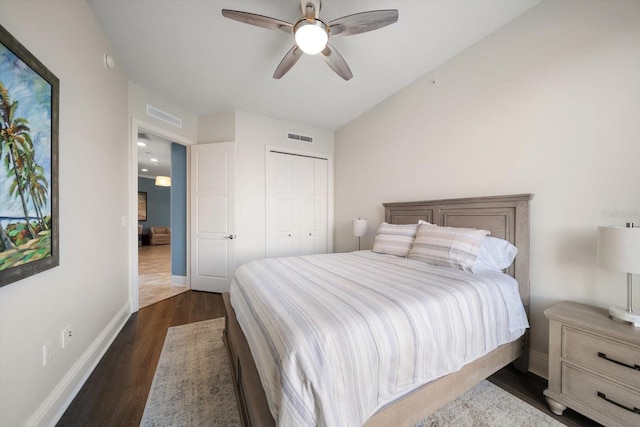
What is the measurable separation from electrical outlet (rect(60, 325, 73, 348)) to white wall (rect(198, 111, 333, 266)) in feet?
6.83

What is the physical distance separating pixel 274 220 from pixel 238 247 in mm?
730

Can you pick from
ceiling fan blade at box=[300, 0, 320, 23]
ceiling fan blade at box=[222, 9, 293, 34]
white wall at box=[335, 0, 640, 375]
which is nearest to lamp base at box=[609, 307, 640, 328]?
white wall at box=[335, 0, 640, 375]

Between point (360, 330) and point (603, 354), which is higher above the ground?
point (360, 330)

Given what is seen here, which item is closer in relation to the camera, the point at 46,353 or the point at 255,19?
the point at 46,353

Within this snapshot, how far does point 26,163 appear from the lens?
113 cm

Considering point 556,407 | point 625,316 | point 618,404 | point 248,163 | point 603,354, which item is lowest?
point 556,407

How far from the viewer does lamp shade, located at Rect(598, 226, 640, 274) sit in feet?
4.00

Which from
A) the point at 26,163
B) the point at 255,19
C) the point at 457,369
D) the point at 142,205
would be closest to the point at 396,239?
the point at 457,369

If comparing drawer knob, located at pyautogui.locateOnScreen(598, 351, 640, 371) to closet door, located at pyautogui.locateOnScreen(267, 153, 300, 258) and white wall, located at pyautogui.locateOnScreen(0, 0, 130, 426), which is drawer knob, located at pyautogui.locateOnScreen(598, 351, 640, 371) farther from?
closet door, located at pyautogui.locateOnScreen(267, 153, 300, 258)

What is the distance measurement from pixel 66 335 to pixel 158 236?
8560 mm

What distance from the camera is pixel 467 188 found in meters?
2.37

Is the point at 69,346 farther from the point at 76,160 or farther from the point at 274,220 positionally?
the point at 274,220

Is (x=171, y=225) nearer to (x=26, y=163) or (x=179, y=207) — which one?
(x=179, y=207)

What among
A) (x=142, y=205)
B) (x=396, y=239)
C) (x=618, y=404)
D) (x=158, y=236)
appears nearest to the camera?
(x=618, y=404)
